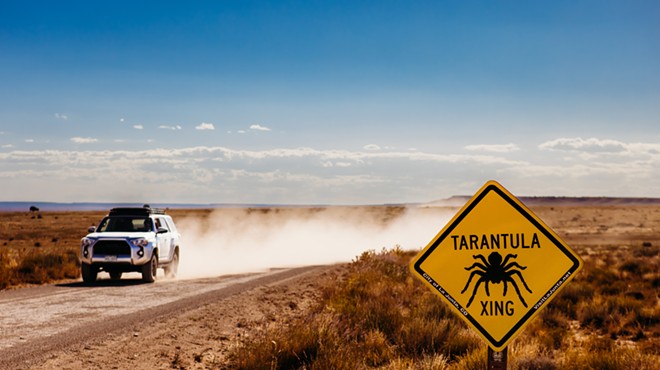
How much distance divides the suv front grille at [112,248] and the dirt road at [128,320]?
99cm

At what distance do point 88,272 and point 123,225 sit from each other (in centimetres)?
193

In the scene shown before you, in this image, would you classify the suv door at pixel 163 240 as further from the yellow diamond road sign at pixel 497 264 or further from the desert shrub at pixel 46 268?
the yellow diamond road sign at pixel 497 264

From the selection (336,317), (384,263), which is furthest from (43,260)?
(336,317)

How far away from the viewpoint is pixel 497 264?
4746 millimetres

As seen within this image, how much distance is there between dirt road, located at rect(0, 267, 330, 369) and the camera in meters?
9.59

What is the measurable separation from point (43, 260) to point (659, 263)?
25388mm

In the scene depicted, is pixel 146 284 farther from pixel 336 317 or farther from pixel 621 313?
Answer: pixel 621 313

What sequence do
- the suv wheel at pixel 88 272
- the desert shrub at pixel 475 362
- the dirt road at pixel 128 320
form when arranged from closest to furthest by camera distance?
the desert shrub at pixel 475 362
the dirt road at pixel 128 320
the suv wheel at pixel 88 272

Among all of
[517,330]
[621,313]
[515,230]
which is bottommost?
[621,313]

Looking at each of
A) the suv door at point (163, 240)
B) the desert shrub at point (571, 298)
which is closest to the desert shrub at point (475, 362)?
the desert shrub at point (571, 298)

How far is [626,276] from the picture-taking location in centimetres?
2384

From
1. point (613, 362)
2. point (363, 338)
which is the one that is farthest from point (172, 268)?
point (613, 362)

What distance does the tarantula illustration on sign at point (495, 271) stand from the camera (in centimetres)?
471

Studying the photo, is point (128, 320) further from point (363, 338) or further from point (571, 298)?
point (571, 298)
